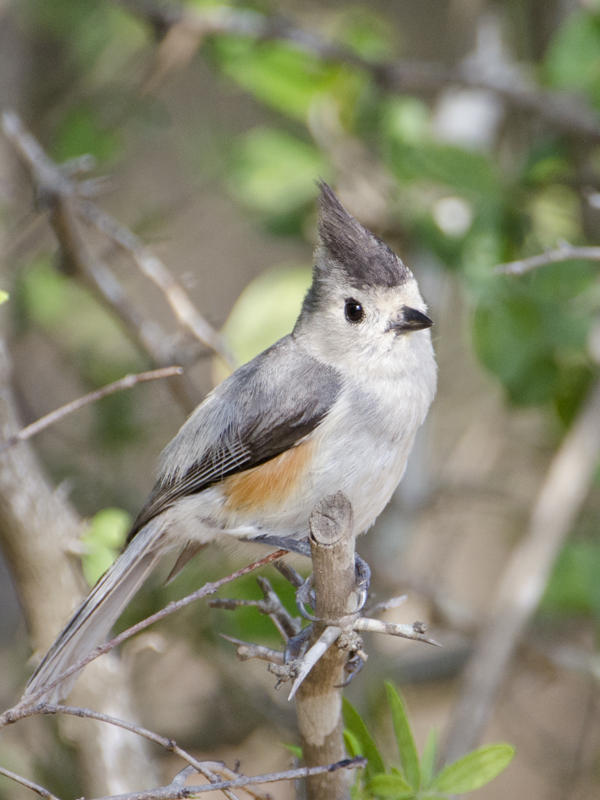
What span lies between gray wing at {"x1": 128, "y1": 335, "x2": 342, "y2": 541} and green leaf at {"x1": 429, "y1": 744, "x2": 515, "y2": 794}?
0.80 metres

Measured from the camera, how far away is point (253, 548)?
2510mm

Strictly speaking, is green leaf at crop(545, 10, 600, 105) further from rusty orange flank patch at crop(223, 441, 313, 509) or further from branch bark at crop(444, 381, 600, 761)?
rusty orange flank patch at crop(223, 441, 313, 509)

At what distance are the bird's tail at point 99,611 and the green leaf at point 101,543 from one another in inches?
3.0

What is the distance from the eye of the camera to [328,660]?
1.90m

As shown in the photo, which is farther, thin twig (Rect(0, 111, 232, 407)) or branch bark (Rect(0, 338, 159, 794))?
thin twig (Rect(0, 111, 232, 407))

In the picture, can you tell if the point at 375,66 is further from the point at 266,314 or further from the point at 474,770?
the point at 474,770

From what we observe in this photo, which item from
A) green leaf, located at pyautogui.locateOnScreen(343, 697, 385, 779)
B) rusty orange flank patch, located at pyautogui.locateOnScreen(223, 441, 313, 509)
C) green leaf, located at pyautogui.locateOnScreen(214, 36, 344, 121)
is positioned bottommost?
green leaf, located at pyautogui.locateOnScreen(343, 697, 385, 779)

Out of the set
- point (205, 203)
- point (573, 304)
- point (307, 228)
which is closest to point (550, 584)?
point (573, 304)

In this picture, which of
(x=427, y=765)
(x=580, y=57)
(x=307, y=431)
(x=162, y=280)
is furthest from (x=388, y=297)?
(x=580, y=57)

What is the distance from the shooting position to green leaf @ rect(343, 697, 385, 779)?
206 cm

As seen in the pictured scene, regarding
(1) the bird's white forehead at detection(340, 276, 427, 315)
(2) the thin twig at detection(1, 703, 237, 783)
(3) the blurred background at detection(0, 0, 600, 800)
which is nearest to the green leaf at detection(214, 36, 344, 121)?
(3) the blurred background at detection(0, 0, 600, 800)

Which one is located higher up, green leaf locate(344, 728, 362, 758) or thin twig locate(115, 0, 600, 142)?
thin twig locate(115, 0, 600, 142)

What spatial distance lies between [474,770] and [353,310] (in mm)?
1108

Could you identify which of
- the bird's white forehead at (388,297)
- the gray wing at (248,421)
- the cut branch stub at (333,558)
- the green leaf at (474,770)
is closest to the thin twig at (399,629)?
the cut branch stub at (333,558)
